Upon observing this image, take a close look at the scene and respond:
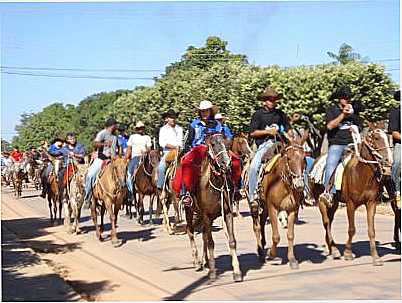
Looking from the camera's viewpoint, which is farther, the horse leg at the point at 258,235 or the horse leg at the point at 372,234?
the horse leg at the point at 258,235

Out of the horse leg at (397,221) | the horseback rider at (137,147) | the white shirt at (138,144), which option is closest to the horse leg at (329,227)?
the horse leg at (397,221)

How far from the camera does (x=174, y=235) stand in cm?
1541

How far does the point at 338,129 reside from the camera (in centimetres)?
1141

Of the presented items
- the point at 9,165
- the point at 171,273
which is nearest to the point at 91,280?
the point at 171,273

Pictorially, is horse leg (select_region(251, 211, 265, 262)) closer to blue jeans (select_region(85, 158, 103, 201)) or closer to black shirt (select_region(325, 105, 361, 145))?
black shirt (select_region(325, 105, 361, 145))

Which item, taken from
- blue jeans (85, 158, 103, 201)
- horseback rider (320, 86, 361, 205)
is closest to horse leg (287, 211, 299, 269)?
horseback rider (320, 86, 361, 205)

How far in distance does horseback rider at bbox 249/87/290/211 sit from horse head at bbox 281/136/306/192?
0.79 meters

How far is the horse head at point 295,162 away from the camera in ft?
32.7

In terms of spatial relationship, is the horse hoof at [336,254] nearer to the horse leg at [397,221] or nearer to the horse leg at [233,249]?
the horse leg at [397,221]

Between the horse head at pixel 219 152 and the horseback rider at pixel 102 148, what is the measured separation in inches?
219

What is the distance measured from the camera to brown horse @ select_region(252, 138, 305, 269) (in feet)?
32.9

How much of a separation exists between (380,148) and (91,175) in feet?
23.3

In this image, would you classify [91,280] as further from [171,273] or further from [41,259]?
[41,259]

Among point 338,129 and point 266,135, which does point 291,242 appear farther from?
point 338,129
